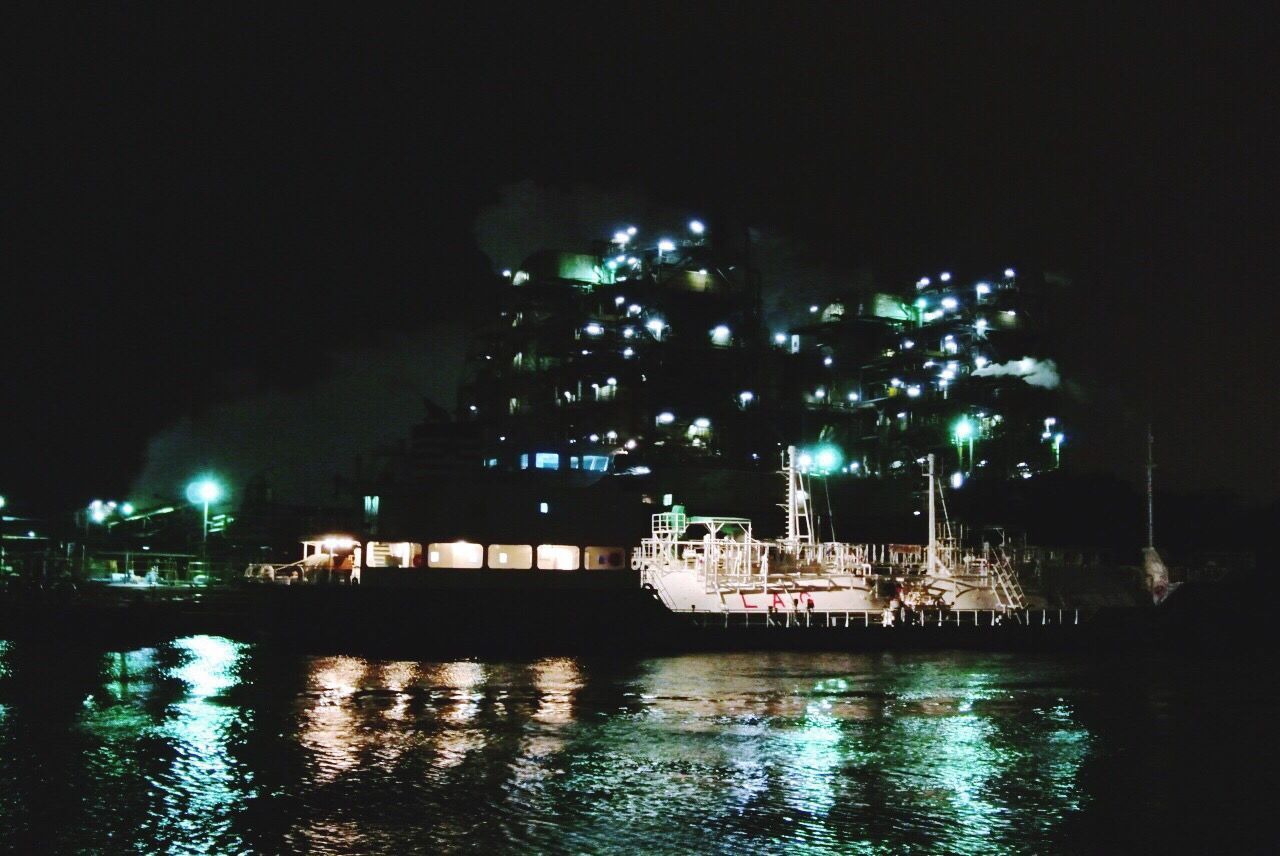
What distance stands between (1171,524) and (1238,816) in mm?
77486

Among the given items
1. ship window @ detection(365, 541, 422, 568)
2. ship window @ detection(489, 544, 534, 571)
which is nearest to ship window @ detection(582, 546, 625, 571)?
ship window @ detection(489, 544, 534, 571)

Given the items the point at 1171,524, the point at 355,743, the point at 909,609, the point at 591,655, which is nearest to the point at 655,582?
the point at 591,655

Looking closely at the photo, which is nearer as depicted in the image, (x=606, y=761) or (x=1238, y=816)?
(x=1238, y=816)

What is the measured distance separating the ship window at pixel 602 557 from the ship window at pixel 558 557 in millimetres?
404

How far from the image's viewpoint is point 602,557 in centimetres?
4872

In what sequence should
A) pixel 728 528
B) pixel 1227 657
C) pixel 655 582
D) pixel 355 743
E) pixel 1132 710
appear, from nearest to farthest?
1. pixel 355 743
2. pixel 1132 710
3. pixel 655 582
4. pixel 1227 657
5. pixel 728 528

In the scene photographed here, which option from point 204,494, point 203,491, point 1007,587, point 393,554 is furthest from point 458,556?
point 1007,587

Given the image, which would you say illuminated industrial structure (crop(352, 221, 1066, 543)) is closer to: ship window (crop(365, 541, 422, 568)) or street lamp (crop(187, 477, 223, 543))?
street lamp (crop(187, 477, 223, 543))

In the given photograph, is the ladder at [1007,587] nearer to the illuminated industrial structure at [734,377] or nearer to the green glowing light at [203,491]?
the illuminated industrial structure at [734,377]

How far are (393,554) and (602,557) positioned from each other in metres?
8.16

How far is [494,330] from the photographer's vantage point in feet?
294

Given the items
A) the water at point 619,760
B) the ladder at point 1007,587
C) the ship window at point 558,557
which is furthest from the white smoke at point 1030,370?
the water at point 619,760

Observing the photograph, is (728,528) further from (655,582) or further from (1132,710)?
(1132,710)

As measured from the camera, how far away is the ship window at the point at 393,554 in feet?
155
